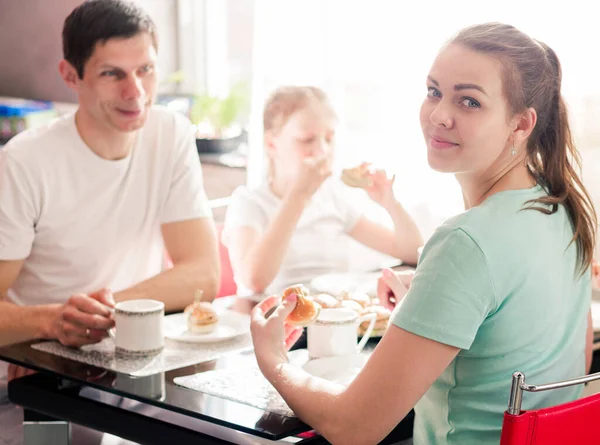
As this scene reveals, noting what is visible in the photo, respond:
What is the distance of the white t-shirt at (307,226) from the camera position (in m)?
2.55

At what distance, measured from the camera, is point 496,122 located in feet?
4.14

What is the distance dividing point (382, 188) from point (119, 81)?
0.72 metres

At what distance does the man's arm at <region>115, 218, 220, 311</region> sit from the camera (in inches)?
78.2

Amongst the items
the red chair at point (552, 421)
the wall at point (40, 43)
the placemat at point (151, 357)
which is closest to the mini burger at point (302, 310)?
the placemat at point (151, 357)

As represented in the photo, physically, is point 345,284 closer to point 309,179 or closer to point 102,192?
point 309,179

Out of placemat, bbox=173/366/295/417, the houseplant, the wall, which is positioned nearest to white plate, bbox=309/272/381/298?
placemat, bbox=173/366/295/417

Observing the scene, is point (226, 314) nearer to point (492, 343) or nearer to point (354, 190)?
point (492, 343)

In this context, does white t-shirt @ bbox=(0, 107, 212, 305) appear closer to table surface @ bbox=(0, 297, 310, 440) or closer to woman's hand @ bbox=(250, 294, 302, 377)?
table surface @ bbox=(0, 297, 310, 440)

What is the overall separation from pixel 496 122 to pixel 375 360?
1.24ft

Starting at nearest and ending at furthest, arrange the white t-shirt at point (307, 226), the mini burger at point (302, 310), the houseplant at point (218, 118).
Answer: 1. the mini burger at point (302, 310)
2. the white t-shirt at point (307, 226)
3. the houseplant at point (218, 118)

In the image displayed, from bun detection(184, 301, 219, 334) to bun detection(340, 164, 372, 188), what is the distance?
68 cm

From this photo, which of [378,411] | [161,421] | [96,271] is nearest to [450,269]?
[378,411]

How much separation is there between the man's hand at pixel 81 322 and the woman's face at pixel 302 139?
998 mm

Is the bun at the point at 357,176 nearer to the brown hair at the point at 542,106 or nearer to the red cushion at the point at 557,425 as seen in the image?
the brown hair at the point at 542,106
